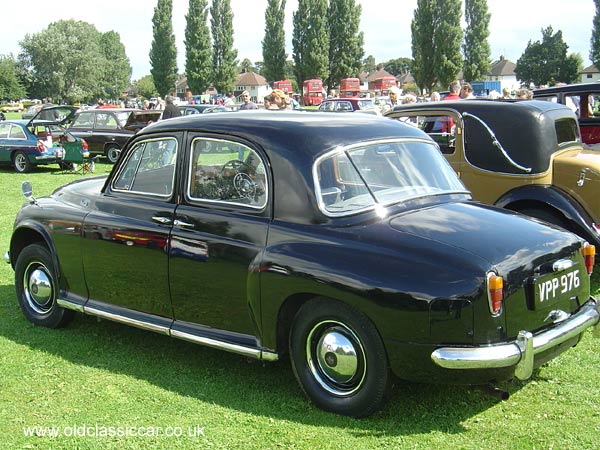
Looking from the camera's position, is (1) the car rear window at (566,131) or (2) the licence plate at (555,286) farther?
(1) the car rear window at (566,131)

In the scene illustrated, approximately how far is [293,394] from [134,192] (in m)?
1.96

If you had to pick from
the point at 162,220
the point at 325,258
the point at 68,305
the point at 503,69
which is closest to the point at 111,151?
the point at 68,305

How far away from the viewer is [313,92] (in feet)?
207

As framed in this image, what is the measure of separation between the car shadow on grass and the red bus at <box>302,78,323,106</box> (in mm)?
58163

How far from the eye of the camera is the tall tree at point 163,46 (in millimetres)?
75500

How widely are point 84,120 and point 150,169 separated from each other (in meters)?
16.4

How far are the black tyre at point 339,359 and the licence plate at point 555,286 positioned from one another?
0.97 metres

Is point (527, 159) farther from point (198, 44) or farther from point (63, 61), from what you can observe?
point (63, 61)

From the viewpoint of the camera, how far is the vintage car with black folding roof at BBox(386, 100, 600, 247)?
6.54m

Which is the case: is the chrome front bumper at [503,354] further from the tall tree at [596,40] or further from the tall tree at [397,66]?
the tall tree at [397,66]

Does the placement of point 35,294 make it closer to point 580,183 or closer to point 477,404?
point 477,404

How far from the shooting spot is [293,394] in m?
4.26
